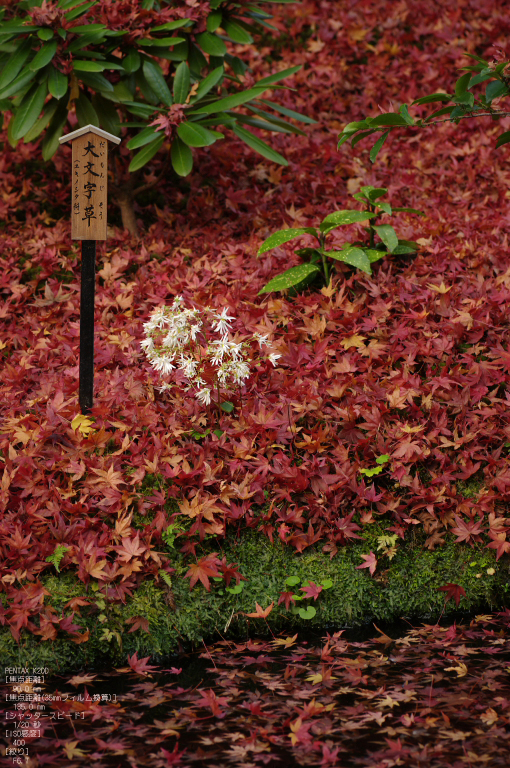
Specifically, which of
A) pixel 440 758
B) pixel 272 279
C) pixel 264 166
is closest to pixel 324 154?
pixel 264 166

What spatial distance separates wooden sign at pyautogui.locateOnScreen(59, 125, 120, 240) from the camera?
315cm

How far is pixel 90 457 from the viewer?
3123mm

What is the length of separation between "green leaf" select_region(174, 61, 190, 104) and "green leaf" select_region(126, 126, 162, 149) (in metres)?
0.28

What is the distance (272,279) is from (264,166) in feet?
6.17

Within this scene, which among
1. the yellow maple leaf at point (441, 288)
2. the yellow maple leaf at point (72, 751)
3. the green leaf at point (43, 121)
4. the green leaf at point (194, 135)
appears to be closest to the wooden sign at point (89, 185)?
the green leaf at point (194, 135)

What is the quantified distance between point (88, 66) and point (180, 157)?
30.3 inches

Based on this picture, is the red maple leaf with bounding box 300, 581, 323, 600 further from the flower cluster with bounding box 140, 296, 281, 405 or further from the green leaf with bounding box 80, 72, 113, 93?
the green leaf with bounding box 80, 72, 113, 93

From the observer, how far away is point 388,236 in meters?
3.95

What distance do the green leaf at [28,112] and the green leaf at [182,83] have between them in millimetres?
857

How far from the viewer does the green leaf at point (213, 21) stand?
4.54m

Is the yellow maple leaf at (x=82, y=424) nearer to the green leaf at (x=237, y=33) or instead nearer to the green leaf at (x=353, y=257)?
the green leaf at (x=353, y=257)

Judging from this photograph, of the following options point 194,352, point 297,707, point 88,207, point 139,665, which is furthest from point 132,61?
point 297,707

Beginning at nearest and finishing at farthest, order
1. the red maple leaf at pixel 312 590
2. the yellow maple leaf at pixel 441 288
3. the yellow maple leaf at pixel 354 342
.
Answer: the red maple leaf at pixel 312 590, the yellow maple leaf at pixel 354 342, the yellow maple leaf at pixel 441 288

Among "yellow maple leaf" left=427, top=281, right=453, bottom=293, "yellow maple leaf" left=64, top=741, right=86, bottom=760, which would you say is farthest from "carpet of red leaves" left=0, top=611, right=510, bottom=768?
"yellow maple leaf" left=427, top=281, right=453, bottom=293
